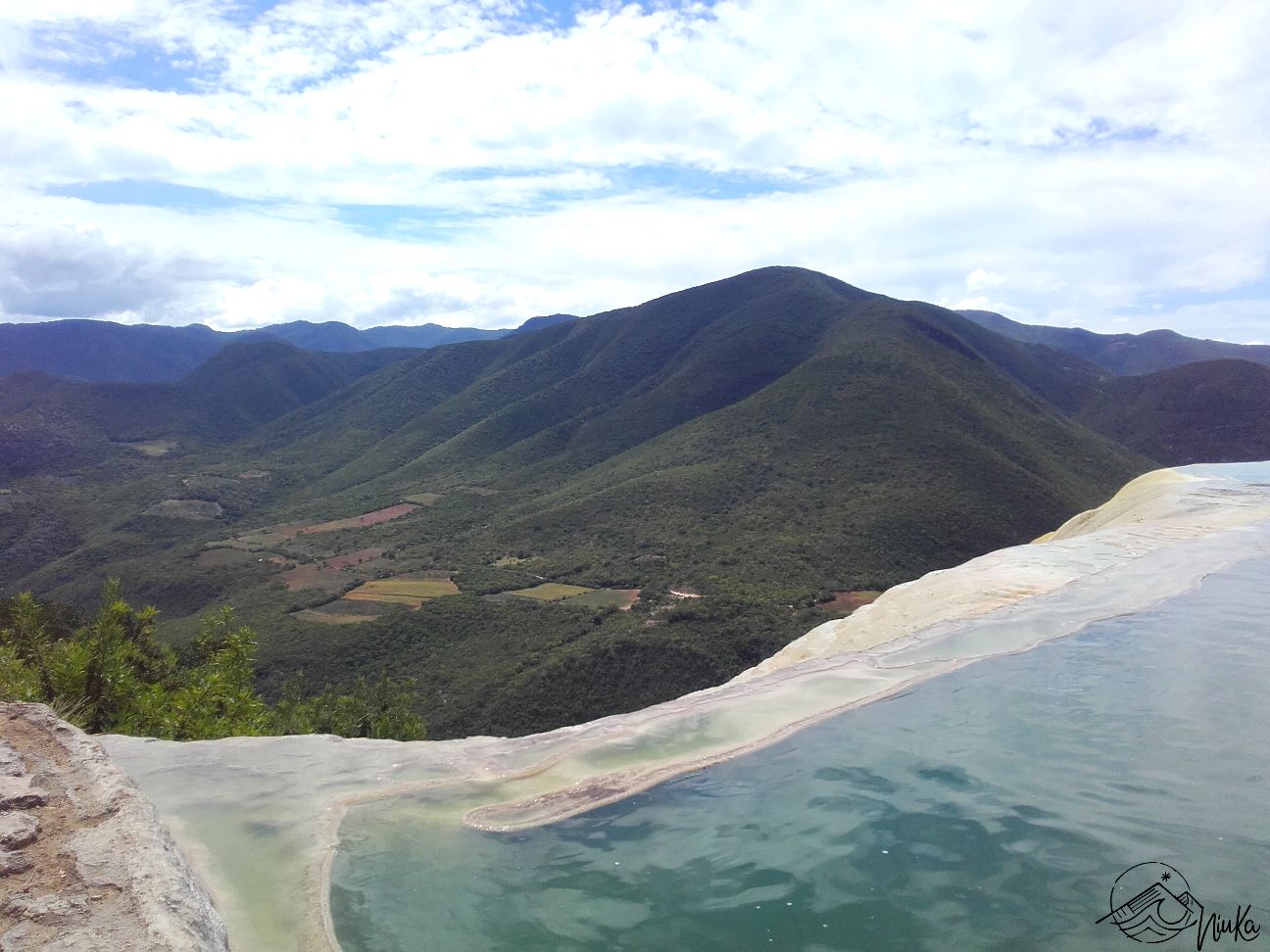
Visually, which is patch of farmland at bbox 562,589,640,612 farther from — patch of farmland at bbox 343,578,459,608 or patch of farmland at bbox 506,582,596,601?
patch of farmland at bbox 343,578,459,608

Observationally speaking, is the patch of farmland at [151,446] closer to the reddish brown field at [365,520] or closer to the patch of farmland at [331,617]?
the reddish brown field at [365,520]

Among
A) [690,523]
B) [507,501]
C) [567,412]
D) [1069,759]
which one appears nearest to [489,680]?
[690,523]

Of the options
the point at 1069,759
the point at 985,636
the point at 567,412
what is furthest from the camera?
the point at 567,412

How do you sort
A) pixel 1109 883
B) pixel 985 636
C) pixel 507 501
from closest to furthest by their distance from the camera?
pixel 1109 883 → pixel 985 636 → pixel 507 501

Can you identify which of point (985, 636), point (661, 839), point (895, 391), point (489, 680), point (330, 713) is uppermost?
point (895, 391)

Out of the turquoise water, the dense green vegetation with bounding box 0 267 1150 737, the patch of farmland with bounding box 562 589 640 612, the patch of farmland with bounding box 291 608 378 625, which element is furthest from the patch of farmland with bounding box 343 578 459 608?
the turquoise water

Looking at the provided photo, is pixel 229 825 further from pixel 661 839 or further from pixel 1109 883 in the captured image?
pixel 1109 883

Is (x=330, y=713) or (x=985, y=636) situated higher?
(x=985, y=636)
